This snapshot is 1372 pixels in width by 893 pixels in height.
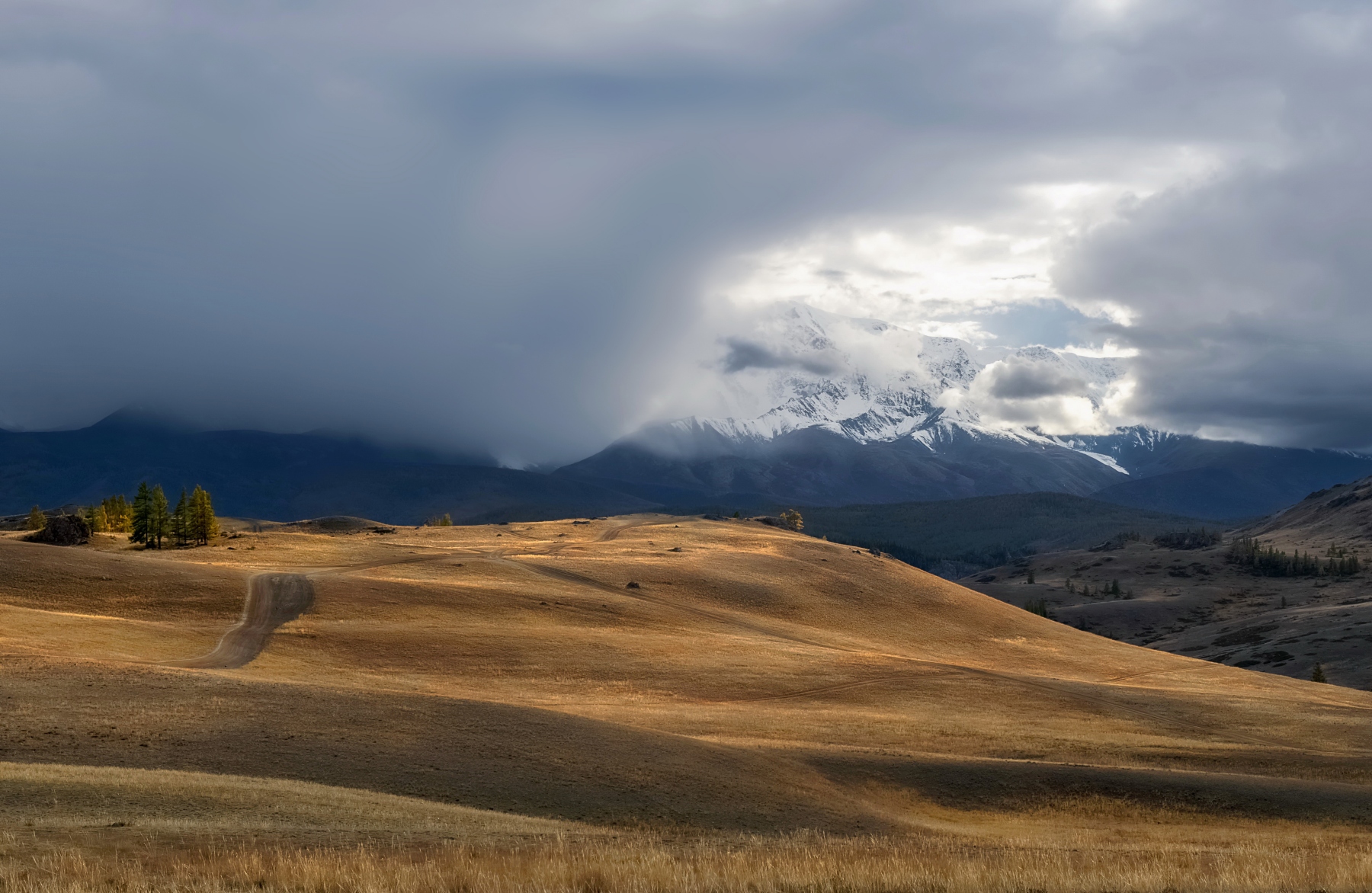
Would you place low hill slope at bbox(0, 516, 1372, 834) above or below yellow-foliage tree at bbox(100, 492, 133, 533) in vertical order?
below

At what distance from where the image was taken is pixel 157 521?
4001 inches

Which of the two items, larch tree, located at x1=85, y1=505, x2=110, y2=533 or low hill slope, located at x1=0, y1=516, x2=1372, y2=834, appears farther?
larch tree, located at x1=85, y1=505, x2=110, y2=533

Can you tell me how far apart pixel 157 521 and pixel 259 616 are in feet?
127

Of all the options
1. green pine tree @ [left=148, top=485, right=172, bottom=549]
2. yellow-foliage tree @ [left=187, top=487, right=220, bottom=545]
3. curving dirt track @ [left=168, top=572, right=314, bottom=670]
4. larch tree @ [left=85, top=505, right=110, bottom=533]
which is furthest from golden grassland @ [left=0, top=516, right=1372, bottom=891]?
larch tree @ [left=85, top=505, right=110, bottom=533]

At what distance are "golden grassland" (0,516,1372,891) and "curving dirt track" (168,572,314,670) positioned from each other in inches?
47.5

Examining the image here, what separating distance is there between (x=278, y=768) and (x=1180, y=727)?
53.2m

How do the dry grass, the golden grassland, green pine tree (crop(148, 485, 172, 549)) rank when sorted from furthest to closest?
green pine tree (crop(148, 485, 172, 549)), the golden grassland, the dry grass

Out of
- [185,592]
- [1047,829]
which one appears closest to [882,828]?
[1047,829]

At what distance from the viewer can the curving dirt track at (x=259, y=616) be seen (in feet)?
190

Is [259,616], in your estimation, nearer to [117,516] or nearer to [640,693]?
[640,693]

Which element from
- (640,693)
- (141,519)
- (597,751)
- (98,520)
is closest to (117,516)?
(98,520)

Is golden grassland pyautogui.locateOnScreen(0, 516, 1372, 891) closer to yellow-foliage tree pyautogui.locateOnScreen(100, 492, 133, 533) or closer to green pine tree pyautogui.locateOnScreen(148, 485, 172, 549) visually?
green pine tree pyautogui.locateOnScreen(148, 485, 172, 549)

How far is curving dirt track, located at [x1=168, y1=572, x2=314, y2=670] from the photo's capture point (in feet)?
190

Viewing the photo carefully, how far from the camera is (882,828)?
30.7 metres
